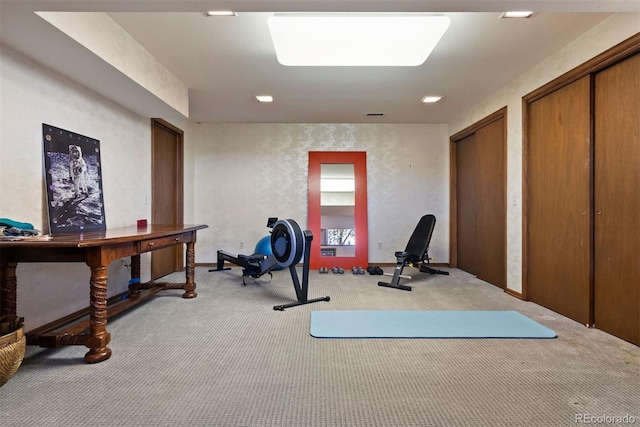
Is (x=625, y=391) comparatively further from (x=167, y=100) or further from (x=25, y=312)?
(x=167, y=100)

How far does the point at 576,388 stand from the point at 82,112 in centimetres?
435

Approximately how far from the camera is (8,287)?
6.68 ft

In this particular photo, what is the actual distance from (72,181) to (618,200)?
4591 millimetres

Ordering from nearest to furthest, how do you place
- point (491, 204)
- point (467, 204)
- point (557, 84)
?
point (557, 84) → point (491, 204) → point (467, 204)

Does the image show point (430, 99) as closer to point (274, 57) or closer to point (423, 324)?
point (274, 57)

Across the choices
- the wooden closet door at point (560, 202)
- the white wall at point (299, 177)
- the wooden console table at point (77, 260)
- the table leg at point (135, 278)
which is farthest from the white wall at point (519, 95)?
the table leg at point (135, 278)

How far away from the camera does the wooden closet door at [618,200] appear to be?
2.25 meters

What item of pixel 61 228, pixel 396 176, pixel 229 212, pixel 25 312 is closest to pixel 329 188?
pixel 396 176

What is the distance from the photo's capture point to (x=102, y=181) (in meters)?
3.18

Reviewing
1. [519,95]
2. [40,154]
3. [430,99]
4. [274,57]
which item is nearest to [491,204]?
[519,95]

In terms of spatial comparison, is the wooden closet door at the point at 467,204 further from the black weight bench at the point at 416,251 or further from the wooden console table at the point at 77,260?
the wooden console table at the point at 77,260
